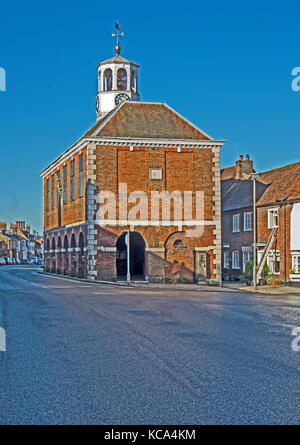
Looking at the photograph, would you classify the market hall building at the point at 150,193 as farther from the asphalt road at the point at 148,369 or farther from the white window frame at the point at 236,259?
the asphalt road at the point at 148,369

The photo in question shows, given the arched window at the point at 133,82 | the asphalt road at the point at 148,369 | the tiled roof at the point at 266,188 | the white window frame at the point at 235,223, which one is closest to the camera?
the asphalt road at the point at 148,369

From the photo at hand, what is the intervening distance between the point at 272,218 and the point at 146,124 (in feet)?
37.0

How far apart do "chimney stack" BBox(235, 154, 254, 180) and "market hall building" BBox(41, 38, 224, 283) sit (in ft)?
38.7

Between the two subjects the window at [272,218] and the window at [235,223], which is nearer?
the window at [272,218]

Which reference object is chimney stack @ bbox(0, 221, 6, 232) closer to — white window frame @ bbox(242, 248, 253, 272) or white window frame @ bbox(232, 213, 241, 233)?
white window frame @ bbox(232, 213, 241, 233)

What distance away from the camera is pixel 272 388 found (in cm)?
804

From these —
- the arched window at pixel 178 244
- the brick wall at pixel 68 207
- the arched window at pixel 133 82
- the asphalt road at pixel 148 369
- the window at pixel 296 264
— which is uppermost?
the arched window at pixel 133 82

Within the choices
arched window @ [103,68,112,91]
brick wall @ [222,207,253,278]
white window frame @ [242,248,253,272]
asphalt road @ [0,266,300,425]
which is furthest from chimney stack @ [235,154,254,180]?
asphalt road @ [0,266,300,425]

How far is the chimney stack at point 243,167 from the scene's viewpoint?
176 ft

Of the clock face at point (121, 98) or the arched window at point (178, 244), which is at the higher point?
the clock face at point (121, 98)

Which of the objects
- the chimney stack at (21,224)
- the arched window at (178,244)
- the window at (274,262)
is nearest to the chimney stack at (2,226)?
the chimney stack at (21,224)

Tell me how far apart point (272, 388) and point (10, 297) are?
1743 centimetres
